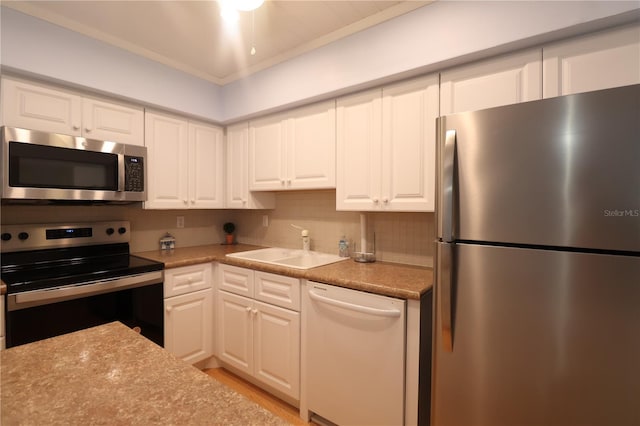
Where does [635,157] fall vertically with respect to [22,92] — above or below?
below

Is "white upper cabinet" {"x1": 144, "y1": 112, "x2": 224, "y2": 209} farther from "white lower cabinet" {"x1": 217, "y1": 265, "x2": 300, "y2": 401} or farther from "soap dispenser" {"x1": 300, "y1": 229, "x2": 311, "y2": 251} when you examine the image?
"soap dispenser" {"x1": 300, "y1": 229, "x2": 311, "y2": 251}

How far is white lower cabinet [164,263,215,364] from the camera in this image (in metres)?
2.11

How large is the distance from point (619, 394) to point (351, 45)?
200cm

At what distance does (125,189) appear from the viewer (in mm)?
2115

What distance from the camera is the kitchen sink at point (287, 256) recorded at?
91.8 inches

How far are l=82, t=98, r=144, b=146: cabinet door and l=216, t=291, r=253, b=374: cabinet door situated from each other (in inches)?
52.3

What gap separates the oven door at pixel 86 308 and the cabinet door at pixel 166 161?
2.19 ft

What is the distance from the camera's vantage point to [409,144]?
175 centimetres

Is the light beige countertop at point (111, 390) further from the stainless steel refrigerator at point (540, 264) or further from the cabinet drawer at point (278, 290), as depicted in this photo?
the cabinet drawer at point (278, 290)

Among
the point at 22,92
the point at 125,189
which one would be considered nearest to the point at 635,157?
the point at 125,189

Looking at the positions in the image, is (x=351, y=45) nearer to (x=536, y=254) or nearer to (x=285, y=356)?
(x=536, y=254)

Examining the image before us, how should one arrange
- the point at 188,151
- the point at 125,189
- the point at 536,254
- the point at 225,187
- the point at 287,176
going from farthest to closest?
the point at 225,187, the point at 188,151, the point at 287,176, the point at 125,189, the point at 536,254

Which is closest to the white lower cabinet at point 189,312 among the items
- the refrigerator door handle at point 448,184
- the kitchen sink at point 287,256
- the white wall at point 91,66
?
the kitchen sink at point 287,256

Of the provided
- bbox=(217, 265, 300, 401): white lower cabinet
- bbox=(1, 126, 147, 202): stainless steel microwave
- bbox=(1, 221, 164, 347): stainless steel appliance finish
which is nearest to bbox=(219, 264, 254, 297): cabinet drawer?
bbox=(217, 265, 300, 401): white lower cabinet
